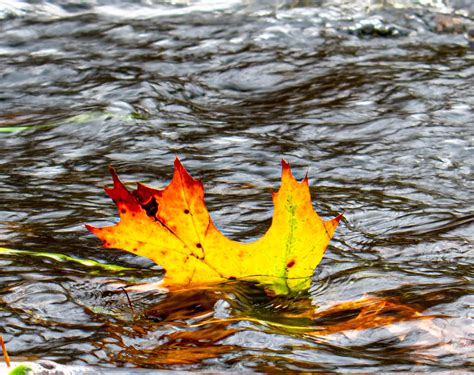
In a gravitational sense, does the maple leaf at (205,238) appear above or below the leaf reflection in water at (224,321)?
above

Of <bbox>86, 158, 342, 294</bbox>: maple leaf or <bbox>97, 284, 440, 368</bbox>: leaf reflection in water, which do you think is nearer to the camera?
<bbox>97, 284, 440, 368</bbox>: leaf reflection in water

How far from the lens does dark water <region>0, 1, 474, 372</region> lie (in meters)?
1.75

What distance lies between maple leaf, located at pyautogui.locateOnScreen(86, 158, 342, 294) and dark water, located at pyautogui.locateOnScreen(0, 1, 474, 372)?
5 cm

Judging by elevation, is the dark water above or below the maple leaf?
below

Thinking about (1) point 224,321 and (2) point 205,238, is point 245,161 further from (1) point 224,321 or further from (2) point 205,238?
(1) point 224,321

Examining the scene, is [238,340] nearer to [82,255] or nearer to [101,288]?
[101,288]

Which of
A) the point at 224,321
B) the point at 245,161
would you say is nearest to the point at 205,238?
the point at 224,321

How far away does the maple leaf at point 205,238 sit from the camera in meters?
1.83

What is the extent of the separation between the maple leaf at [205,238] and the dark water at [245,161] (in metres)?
0.05

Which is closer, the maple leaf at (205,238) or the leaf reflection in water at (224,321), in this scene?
the leaf reflection in water at (224,321)

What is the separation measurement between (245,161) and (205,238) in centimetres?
128

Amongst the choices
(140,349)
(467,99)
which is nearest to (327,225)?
(140,349)

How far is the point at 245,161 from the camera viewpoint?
3156mm

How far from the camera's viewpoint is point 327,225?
1882 mm
